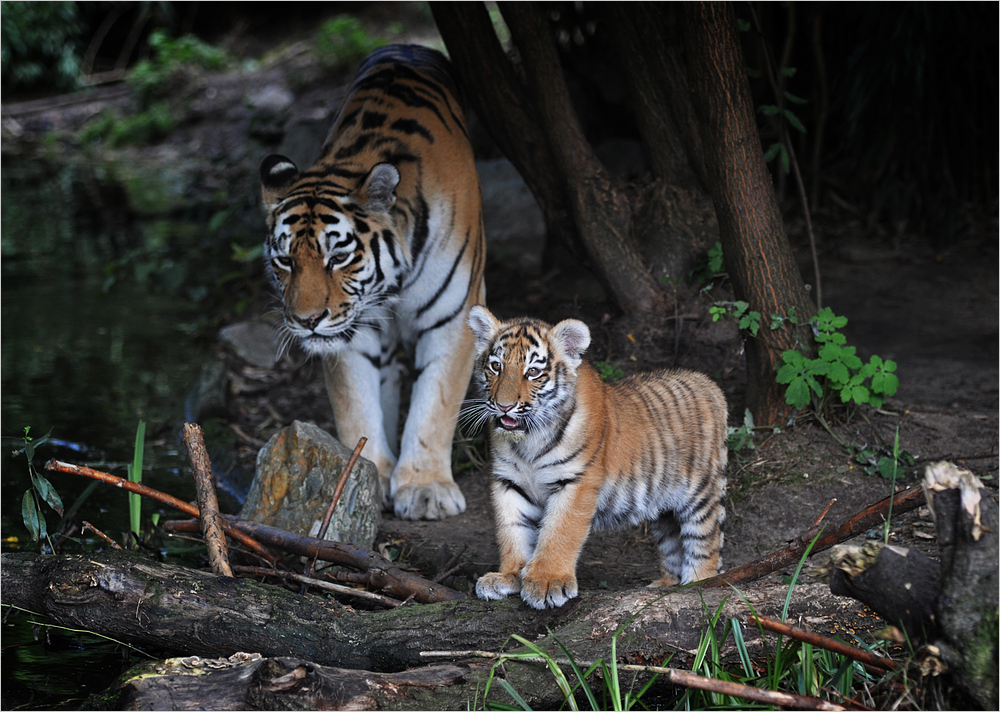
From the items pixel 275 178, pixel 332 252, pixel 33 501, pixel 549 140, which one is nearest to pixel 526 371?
pixel 332 252

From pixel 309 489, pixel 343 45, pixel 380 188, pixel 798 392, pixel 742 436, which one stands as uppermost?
pixel 343 45

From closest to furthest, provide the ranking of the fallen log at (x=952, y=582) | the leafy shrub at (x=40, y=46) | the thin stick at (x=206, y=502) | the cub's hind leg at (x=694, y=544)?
the fallen log at (x=952, y=582) < the thin stick at (x=206, y=502) < the cub's hind leg at (x=694, y=544) < the leafy shrub at (x=40, y=46)

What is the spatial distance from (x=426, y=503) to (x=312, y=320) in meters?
0.98

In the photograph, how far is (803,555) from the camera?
2723mm

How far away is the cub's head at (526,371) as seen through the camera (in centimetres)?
303

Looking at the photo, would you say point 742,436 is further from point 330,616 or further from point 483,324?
point 330,616

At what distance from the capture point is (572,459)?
3.11 m

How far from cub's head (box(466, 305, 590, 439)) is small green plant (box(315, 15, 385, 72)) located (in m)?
13.0

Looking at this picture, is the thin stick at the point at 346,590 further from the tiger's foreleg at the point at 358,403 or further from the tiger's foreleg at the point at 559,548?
the tiger's foreleg at the point at 358,403

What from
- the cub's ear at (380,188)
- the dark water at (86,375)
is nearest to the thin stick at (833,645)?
the dark water at (86,375)

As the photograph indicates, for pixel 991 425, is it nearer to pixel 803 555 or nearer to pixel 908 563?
pixel 803 555

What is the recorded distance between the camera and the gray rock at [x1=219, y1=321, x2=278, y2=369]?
6441mm

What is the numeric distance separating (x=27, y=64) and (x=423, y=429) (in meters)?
18.2

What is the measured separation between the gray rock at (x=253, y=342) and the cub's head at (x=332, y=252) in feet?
7.39
